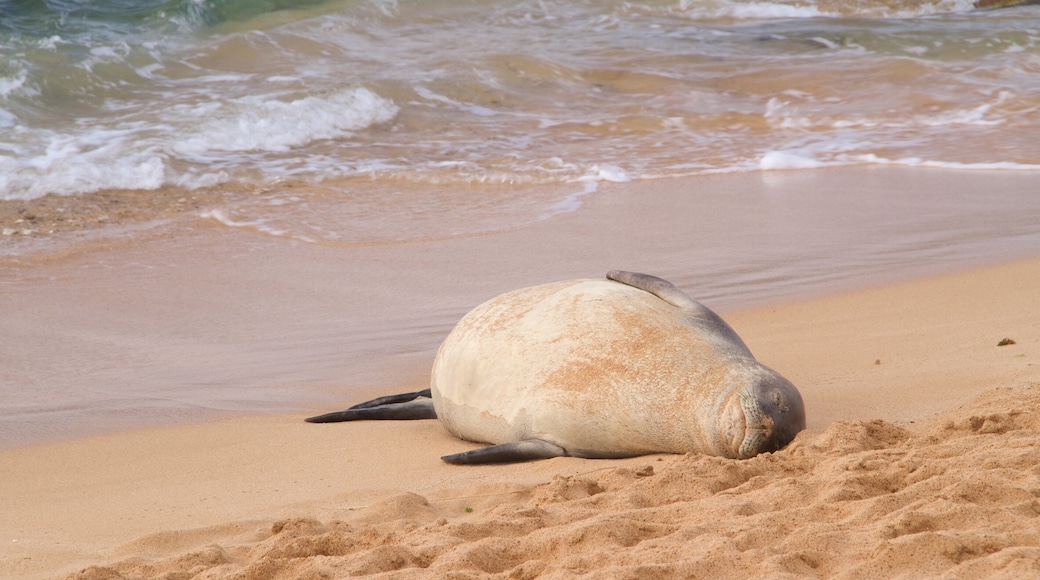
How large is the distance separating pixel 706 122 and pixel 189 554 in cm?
962

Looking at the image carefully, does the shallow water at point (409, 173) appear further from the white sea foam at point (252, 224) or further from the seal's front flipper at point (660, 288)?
the seal's front flipper at point (660, 288)

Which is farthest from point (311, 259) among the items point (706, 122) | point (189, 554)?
point (706, 122)

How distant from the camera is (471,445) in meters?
3.99

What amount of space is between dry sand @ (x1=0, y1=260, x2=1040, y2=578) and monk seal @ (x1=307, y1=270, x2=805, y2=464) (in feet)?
0.33

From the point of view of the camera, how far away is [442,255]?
6.80m

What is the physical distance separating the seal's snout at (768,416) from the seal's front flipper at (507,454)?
25.6 inches

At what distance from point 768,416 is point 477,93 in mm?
10092

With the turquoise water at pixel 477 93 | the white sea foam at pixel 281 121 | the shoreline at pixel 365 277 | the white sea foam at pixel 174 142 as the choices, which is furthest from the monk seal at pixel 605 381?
the white sea foam at pixel 281 121

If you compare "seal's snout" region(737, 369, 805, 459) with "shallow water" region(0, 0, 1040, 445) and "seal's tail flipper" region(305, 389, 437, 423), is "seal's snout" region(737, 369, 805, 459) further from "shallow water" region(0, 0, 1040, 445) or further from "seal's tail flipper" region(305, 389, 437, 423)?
"shallow water" region(0, 0, 1040, 445)

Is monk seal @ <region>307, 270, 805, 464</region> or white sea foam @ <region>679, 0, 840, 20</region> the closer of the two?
monk seal @ <region>307, 270, 805, 464</region>

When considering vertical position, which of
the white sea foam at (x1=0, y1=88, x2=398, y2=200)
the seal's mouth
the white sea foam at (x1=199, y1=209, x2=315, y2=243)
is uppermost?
the white sea foam at (x1=0, y1=88, x2=398, y2=200)

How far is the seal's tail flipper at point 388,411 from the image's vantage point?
13.9ft

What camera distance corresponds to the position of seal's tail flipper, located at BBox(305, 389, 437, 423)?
4.25 meters

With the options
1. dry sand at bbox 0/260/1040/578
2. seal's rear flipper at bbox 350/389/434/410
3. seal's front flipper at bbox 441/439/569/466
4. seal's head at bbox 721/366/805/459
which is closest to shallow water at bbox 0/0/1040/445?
seal's rear flipper at bbox 350/389/434/410
